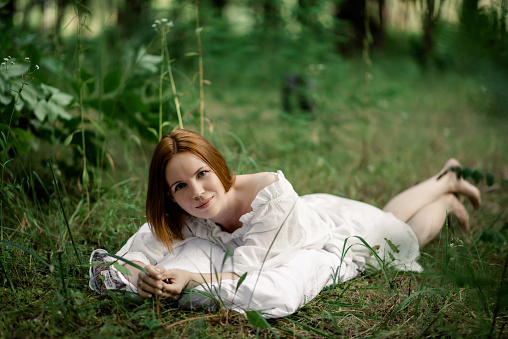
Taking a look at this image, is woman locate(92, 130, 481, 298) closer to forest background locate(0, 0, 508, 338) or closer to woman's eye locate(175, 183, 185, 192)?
woman's eye locate(175, 183, 185, 192)

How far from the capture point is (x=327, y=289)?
1.96 m

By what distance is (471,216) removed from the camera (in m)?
2.84

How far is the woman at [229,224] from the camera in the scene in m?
1.83

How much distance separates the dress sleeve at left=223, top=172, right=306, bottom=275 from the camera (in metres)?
1.86

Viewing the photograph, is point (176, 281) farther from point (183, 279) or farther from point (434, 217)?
point (434, 217)

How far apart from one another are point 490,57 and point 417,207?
197 centimetres

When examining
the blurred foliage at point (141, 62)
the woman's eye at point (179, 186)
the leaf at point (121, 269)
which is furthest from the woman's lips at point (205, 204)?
the blurred foliage at point (141, 62)

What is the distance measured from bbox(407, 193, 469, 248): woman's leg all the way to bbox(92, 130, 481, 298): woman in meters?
0.13

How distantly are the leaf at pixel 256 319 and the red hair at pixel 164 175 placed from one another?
562 mm

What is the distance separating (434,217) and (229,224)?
1.23 meters

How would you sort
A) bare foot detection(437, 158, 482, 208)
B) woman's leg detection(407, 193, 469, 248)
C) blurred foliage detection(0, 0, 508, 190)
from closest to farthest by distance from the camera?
→ blurred foliage detection(0, 0, 508, 190) → woman's leg detection(407, 193, 469, 248) → bare foot detection(437, 158, 482, 208)

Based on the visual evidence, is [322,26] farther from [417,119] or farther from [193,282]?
[193,282]

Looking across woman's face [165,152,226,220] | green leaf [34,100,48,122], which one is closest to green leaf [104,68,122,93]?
green leaf [34,100,48,122]

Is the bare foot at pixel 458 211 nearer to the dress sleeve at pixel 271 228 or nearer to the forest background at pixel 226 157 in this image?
the forest background at pixel 226 157
